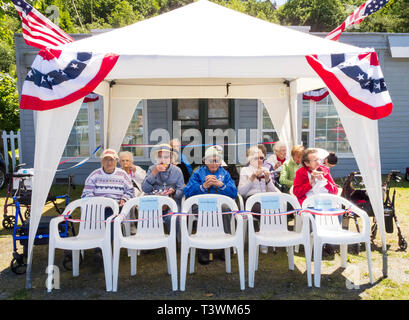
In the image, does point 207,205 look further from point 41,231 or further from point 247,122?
point 247,122

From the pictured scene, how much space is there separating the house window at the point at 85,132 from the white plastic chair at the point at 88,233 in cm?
565

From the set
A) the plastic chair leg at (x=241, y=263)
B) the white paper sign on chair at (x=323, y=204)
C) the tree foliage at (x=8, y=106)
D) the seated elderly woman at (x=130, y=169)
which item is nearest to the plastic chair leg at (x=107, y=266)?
the plastic chair leg at (x=241, y=263)

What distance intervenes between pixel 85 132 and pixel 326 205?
281 inches

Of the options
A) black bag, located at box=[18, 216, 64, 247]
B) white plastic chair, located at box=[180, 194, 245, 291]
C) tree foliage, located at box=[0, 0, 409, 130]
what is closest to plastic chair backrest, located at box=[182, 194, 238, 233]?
white plastic chair, located at box=[180, 194, 245, 291]

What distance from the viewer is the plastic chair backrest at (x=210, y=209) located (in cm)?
374

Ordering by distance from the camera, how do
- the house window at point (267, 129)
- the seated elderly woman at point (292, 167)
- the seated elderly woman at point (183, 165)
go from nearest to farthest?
1. the seated elderly woman at point (292, 167)
2. the seated elderly woman at point (183, 165)
3. the house window at point (267, 129)

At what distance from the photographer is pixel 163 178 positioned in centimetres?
434

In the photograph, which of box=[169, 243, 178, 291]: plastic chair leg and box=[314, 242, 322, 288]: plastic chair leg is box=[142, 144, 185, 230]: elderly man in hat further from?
box=[314, 242, 322, 288]: plastic chair leg

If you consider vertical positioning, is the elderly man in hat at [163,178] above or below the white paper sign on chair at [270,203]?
above

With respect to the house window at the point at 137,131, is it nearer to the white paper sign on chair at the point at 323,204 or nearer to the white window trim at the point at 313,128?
the white window trim at the point at 313,128

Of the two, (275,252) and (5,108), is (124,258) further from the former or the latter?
(5,108)

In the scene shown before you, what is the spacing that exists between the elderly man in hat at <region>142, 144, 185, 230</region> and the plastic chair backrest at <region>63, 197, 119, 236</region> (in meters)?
0.57
